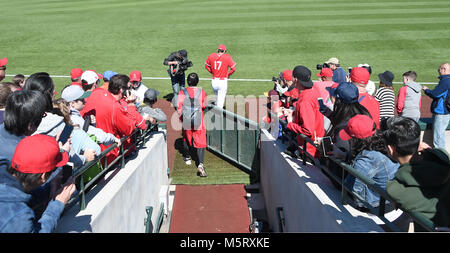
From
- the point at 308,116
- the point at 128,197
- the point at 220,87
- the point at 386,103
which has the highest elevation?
the point at 308,116

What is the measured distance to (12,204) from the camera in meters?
2.66

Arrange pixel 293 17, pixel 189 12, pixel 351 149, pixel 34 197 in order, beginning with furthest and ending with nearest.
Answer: pixel 189 12, pixel 293 17, pixel 351 149, pixel 34 197

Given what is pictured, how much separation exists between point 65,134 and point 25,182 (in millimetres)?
1304

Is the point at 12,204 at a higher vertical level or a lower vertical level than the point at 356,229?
higher

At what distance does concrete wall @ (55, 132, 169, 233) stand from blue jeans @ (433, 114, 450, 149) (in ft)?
16.5

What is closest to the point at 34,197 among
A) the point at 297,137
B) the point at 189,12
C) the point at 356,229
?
the point at 356,229

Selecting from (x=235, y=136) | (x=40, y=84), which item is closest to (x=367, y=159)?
(x=40, y=84)

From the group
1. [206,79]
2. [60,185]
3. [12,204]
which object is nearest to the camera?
[12,204]

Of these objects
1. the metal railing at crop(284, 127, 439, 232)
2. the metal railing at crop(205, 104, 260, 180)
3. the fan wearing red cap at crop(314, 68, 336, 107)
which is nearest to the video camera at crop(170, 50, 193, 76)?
the metal railing at crop(205, 104, 260, 180)

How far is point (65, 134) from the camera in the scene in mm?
4039

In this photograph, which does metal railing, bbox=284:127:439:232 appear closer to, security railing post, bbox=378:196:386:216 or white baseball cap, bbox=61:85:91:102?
security railing post, bbox=378:196:386:216

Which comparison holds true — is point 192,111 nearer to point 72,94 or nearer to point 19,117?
point 72,94
